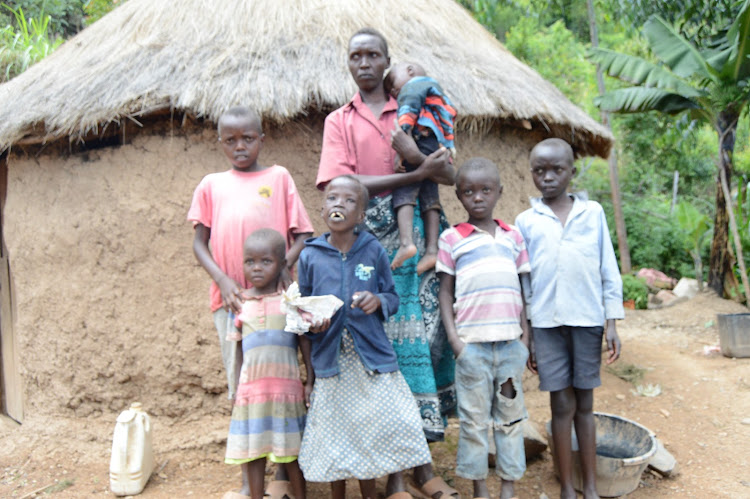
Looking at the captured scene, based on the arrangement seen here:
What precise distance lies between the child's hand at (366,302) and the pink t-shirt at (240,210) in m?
0.51

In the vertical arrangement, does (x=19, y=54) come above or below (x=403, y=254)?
above

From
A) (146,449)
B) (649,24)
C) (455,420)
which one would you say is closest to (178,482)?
(146,449)

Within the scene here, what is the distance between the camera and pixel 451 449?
3305 millimetres

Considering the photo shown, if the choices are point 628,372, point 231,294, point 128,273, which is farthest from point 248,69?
point 628,372

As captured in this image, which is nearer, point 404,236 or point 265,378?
point 265,378

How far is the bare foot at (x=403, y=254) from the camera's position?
2.41 metres

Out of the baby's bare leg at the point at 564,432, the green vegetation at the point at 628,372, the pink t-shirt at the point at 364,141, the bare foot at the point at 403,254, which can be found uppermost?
the pink t-shirt at the point at 364,141

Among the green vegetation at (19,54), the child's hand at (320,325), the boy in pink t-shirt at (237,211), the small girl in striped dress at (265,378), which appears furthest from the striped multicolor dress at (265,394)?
the green vegetation at (19,54)

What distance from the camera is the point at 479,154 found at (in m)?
3.84

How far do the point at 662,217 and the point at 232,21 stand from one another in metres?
8.88

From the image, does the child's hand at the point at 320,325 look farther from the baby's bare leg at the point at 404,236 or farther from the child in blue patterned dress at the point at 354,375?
the baby's bare leg at the point at 404,236

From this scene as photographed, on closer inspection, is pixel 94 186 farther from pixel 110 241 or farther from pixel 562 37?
pixel 562 37

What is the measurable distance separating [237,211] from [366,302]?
71cm

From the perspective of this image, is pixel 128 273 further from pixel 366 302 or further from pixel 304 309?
pixel 366 302
